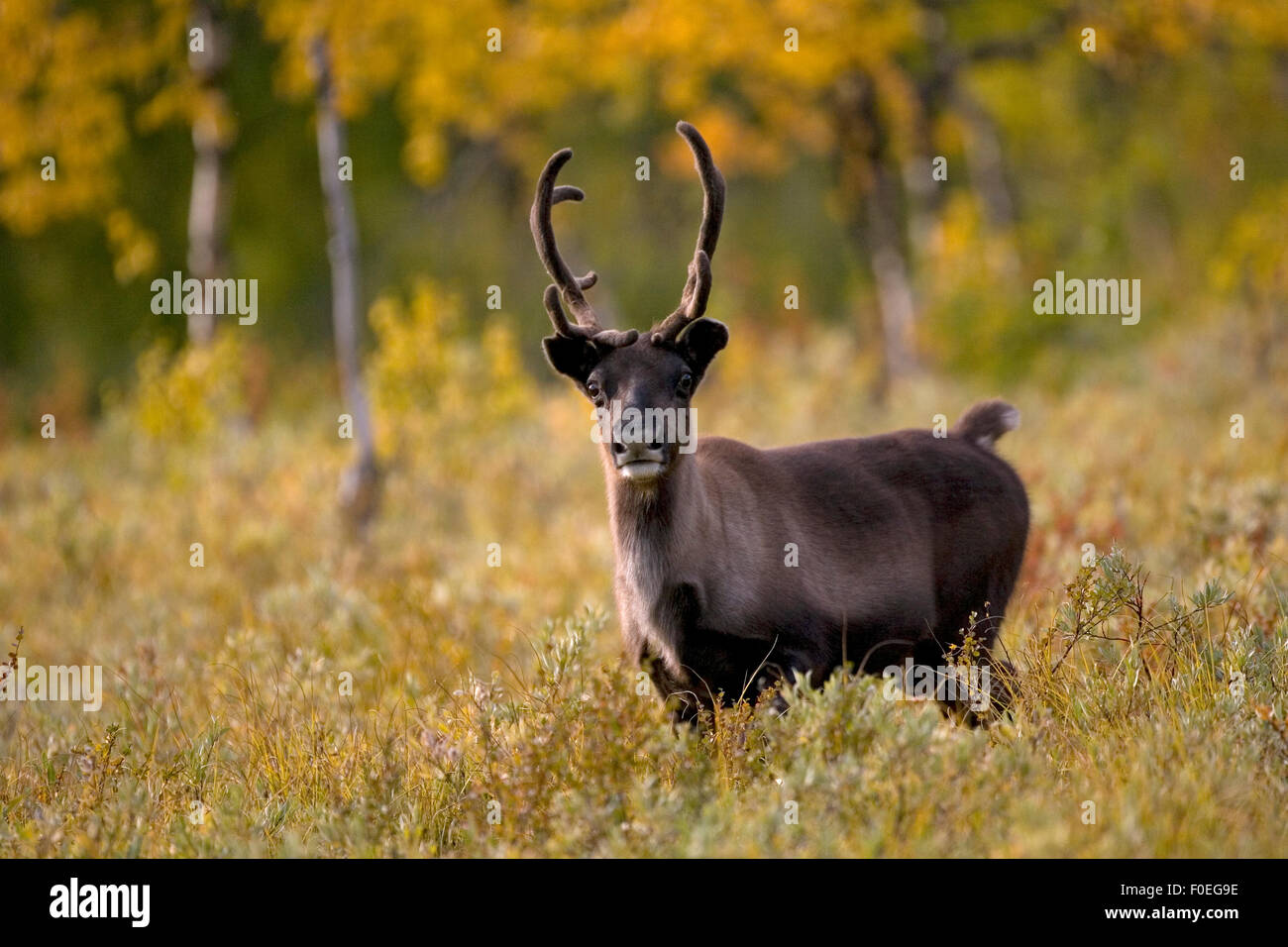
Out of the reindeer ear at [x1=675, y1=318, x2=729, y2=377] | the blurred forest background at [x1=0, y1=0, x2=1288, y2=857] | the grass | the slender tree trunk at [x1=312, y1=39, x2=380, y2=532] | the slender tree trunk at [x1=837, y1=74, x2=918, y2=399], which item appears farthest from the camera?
the slender tree trunk at [x1=837, y1=74, x2=918, y2=399]

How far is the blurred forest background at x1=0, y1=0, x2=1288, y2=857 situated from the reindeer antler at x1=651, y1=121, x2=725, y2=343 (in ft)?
4.88

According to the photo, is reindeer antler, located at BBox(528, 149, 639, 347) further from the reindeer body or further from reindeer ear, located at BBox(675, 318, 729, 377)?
the reindeer body

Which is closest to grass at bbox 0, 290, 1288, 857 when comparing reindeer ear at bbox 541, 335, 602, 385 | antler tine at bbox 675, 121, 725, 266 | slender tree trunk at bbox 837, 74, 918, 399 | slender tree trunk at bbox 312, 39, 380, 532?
slender tree trunk at bbox 312, 39, 380, 532

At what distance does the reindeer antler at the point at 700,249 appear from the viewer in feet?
18.8

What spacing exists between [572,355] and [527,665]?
2454 mm

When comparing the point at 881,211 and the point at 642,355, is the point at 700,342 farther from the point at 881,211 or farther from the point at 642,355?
the point at 881,211

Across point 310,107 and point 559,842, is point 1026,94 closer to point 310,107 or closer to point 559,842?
point 310,107

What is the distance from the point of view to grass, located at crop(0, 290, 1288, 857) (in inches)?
179

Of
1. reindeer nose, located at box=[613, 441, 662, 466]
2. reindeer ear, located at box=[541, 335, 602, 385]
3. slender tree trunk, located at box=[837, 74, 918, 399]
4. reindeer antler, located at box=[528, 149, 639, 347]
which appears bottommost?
reindeer nose, located at box=[613, 441, 662, 466]

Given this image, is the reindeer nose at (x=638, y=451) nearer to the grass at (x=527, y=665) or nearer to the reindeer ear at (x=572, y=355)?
the reindeer ear at (x=572, y=355)

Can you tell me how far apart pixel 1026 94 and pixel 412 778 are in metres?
19.4
